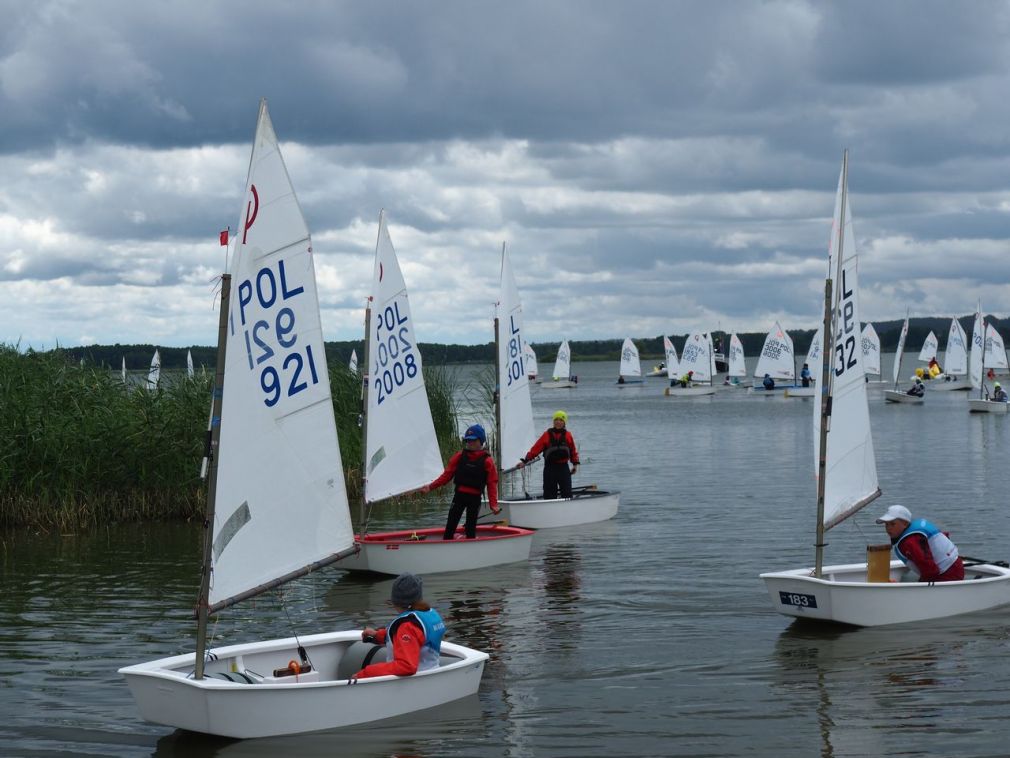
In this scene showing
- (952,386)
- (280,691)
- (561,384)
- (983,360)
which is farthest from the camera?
(561,384)

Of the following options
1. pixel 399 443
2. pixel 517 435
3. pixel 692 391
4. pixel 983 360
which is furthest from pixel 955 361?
pixel 399 443

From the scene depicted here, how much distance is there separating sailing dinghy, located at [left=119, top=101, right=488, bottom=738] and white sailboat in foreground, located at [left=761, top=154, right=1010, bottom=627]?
3.95 m

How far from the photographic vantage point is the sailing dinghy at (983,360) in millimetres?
53812

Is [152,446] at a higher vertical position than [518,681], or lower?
higher

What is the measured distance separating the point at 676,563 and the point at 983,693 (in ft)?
24.7

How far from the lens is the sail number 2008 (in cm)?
1362

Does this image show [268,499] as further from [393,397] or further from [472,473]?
[393,397]

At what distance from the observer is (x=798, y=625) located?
1351 cm

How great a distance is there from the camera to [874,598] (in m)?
12.8

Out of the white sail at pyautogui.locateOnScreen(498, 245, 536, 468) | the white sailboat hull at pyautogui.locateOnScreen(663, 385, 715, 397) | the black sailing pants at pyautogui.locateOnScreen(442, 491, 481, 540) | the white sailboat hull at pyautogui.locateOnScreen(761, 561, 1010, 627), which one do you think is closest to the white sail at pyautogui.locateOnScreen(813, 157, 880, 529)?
the white sailboat hull at pyautogui.locateOnScreen(761, 561, 1010, 627)

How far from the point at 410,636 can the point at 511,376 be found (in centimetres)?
1318

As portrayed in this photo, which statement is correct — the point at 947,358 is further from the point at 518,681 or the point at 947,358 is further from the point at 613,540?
the point at 518,681

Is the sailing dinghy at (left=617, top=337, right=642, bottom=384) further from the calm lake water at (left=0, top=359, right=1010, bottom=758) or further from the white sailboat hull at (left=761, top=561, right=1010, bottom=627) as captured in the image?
the white sailboat hull at (left=761, top=561, right=1010, bottom=627)

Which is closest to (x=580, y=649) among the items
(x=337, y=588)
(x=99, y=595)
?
(x=337, y=588)
